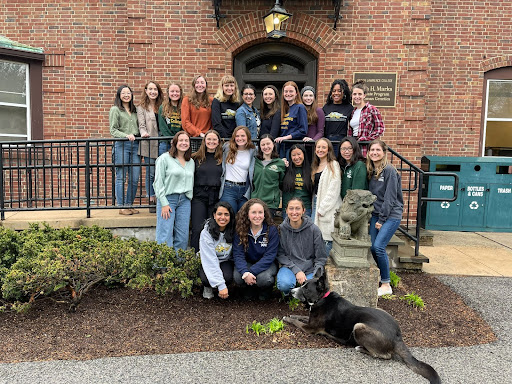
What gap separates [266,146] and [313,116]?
37.6 inches

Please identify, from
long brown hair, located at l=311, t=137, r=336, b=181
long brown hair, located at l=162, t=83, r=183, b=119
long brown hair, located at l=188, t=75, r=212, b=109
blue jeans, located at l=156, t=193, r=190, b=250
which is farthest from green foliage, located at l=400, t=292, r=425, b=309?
long brown hair, located at l=162, t=83, r=183, b=119

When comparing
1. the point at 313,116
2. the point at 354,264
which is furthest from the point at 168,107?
the point at 354,264

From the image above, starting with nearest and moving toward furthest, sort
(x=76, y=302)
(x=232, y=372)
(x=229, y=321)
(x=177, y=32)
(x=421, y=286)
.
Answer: (x=232, y=372) < (x=229, y=321) < (x=76, y=302) < (x=421, y=286) < (x=177, y=32)

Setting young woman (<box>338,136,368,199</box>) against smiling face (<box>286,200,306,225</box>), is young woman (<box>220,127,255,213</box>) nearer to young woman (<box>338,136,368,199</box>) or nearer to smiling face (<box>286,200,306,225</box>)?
smiling face (<box>286,200,306,225</box>)

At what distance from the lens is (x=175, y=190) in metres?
4.66

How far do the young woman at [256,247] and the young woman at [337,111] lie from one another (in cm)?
178

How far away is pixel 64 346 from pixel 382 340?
2626 mm

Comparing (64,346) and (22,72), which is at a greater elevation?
(22,72)

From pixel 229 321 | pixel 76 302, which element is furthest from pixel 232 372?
pixel 76 302

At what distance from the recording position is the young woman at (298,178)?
4734 mm

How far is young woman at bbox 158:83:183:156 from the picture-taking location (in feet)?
17.9

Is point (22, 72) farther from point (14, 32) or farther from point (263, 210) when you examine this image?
point (263, 210)

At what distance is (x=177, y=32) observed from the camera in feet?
24.9

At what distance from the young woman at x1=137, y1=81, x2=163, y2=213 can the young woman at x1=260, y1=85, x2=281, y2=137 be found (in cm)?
153
